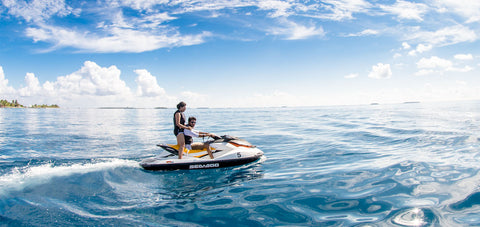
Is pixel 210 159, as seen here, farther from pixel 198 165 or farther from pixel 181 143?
pixel 181 143

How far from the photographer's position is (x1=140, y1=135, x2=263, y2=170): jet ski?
354 inches

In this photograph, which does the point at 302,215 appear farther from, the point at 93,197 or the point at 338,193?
the point at 93,197

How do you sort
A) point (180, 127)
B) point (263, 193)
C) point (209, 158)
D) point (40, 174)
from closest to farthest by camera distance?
point (263, 193), point (40, 174), point (180, 127), point (209, 158)

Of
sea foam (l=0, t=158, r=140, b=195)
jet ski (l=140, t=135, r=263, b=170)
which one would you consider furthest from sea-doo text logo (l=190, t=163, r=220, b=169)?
sea foam (l=0, t=158, r=140, b=195)

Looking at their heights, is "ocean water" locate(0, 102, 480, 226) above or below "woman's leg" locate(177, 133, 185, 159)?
below

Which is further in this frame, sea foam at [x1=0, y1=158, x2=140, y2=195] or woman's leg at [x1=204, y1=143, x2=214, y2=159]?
woman's leg at [x1=204, y1=143, x2=214, y2=159]

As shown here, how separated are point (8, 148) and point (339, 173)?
1664 centimetres

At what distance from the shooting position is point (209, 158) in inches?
374

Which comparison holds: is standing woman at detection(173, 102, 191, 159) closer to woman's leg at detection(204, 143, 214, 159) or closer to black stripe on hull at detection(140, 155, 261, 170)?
black stripe on hull at detection(140, 155, 261, 170)

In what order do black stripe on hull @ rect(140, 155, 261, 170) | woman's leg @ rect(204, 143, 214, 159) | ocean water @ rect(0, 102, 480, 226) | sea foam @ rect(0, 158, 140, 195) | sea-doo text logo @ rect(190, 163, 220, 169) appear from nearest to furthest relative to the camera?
1. ocean water @ rect(0, 102, 480, 226)
2. sea foam @ rect(0, 158, 140, 195)
3. black stripe on hull @ rect(140, 155, 261, 170)
4. sea-doo text logo @ rect(190, 163, 220, 169)
5. woman's leg @ rect(204, 143, 214, 159)

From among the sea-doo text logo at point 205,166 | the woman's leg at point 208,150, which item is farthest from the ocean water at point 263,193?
the woman's leg at point 208,150

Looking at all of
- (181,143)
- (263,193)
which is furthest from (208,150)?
(263,193)

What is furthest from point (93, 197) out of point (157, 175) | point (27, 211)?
point (157, 175)

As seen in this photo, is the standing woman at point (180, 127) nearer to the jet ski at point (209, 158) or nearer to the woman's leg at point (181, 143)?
the woman's leg at point (181, 143)
